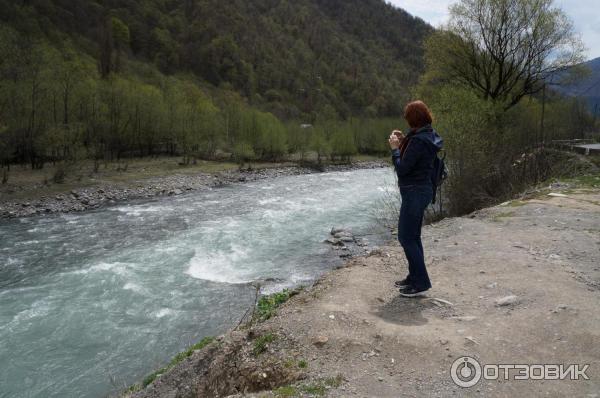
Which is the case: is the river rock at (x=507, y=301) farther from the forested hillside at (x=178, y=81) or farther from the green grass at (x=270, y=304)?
the forested hillside at (x=178, y=81)

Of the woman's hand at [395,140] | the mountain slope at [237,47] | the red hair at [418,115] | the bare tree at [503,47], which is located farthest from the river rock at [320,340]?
the mountain slope at [237,47]

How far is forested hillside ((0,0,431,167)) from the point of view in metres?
34.9

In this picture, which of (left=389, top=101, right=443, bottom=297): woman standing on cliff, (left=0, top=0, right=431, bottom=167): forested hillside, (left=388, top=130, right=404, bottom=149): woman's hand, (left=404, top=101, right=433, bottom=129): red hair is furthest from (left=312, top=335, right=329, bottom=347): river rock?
(left=0, top=0, right=431, bottom=167): forested hillside

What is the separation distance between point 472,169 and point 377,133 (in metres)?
59.5

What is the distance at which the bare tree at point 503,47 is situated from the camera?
Result: 24484mm

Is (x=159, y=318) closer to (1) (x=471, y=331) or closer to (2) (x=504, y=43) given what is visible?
(1) (x=471, y=331)

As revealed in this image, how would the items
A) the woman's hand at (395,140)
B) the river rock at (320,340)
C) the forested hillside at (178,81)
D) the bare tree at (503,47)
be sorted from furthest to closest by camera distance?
the forested hillside at (178,81), the bare tree at (503,47), the woman's hand at (395,140), the river rock at (320,340)

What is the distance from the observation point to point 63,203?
27.2 m

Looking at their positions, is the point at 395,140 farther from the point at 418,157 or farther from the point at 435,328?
the point at 435,328

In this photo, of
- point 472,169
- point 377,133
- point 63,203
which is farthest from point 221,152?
point 472,169

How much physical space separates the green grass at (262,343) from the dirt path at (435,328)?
0.08 metres

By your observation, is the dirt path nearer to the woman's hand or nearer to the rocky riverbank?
the woman's hand

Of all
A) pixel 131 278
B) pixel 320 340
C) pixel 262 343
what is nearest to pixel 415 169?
pixel 320 340

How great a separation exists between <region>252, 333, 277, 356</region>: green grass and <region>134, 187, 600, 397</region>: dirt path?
0.08 metres
